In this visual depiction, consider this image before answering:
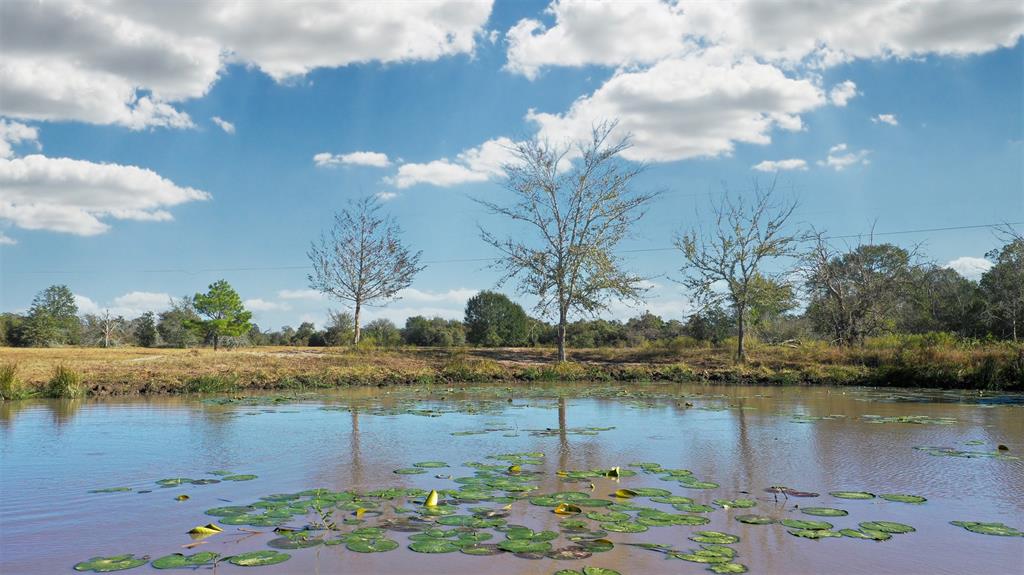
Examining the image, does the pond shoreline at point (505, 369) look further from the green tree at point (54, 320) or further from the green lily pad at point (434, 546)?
the green tree at point (54, 320)

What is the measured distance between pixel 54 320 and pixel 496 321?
113 ft

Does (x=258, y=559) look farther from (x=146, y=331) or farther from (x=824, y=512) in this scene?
(x=146, y=331)

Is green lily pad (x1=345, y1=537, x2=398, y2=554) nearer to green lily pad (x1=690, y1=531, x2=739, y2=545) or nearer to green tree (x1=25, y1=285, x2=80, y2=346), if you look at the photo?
green lily pad (x1=690, y1=531, x2=739, y2=545)

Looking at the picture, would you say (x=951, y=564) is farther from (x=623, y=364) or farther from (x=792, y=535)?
(x=623, y=364)

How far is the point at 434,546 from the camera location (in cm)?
462

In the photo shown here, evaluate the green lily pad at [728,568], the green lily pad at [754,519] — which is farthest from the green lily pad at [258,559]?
the green lily pad at [754,519]

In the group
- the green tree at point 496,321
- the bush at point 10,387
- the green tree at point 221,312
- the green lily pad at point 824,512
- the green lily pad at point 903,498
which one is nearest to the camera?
the green lily pad at point 824,512

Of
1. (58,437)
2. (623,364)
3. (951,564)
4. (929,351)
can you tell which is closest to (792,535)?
(951,564)

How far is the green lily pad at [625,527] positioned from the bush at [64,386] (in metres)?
15.4

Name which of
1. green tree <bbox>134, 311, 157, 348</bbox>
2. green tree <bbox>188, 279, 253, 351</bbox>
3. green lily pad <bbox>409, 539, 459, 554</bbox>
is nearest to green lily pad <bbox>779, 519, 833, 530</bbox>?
green lily pad <bbox>409, 539, 459, 554</bbox>

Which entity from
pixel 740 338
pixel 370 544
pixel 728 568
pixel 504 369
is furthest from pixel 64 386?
pixel 740 338

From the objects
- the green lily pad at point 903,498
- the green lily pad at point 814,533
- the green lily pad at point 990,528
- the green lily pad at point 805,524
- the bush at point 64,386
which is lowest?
the green lily pad at point 990,528

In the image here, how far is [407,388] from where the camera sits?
20453 mm

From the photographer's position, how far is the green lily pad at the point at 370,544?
4.57 meters
